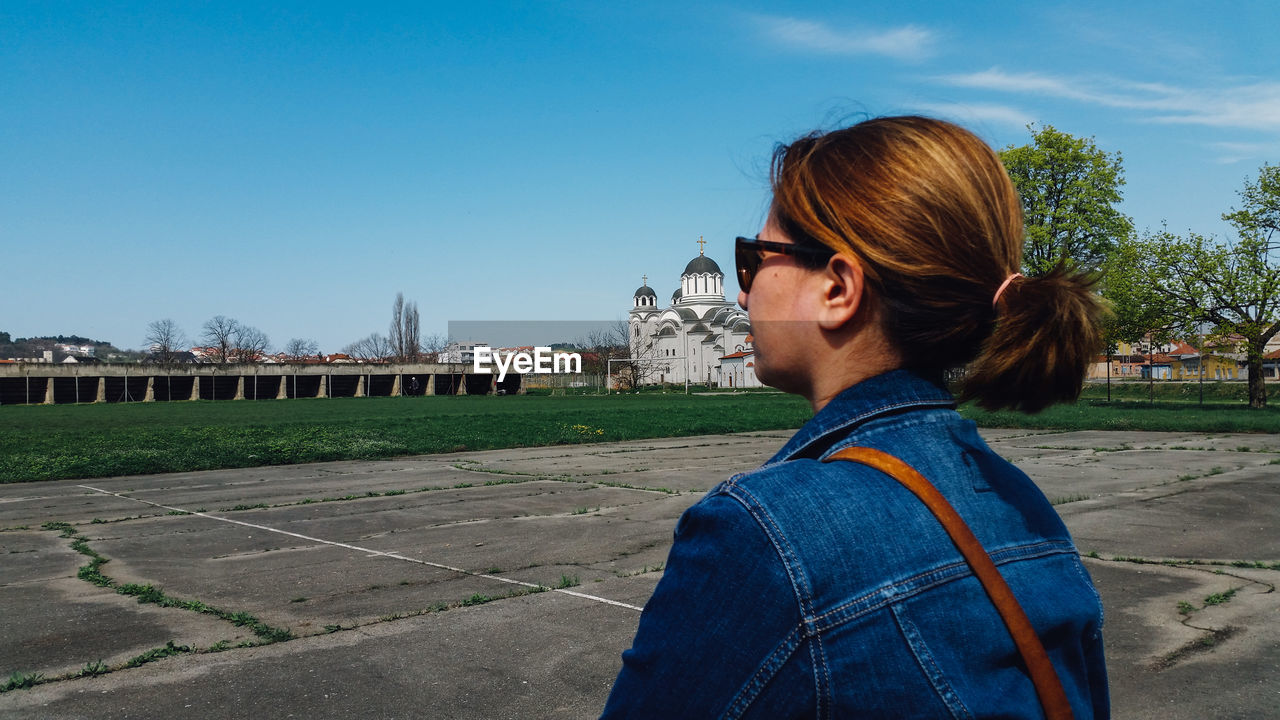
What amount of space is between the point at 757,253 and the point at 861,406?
28 centimetres

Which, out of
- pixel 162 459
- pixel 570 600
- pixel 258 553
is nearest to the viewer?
pixel 570 600

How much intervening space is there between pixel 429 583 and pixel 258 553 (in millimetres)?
2248

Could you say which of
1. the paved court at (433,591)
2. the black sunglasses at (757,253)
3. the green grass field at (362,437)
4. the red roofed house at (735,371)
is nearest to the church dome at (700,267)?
the red roofed house at (735,371)

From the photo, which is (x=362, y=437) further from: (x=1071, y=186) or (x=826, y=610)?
(x=1071, y=186)

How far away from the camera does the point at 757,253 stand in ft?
4.33

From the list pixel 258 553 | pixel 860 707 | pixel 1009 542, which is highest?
pixel 1009 542

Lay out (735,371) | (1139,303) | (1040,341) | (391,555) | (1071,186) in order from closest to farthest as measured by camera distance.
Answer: (1040,341) → (391,555) → (1139,303) → (1071,186) → (735,371)

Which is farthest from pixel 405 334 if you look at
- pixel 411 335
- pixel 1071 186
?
pixel 1071 186

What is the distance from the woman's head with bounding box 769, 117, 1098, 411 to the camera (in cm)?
119

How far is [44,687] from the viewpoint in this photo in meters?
4.67

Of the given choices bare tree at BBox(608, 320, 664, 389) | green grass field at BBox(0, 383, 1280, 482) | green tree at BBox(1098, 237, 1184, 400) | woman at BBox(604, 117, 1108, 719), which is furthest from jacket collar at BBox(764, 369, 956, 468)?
bare tree at BBox(608, 320, 664, 389)

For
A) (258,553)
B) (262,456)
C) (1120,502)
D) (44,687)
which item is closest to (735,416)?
(262,456)

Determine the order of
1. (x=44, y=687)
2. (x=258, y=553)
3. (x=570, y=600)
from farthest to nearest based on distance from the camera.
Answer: (x=258, y=553) → (x=570, y=600) → (x=44, y=687)

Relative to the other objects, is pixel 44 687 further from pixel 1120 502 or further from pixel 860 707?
pixel 1120 502
